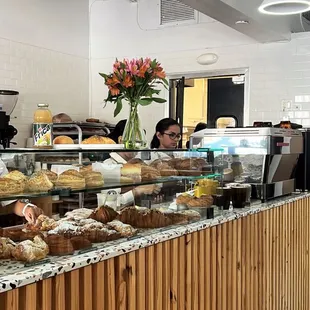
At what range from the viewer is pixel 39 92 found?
546 centimetres

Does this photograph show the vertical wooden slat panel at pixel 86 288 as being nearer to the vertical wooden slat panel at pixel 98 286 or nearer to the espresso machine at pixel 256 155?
the vertical wooden slat panel at pixel 98 286

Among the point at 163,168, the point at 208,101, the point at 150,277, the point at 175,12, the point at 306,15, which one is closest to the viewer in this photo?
the point at 150,277

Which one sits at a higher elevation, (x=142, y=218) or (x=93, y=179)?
(x=93, y=179)

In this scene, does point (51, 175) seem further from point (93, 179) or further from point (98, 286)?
point (98, 286)

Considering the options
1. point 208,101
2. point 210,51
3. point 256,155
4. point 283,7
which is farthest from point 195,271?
point 208,101

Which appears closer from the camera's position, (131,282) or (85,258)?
(85,258)

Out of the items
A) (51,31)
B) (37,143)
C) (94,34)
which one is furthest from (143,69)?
(94,34)

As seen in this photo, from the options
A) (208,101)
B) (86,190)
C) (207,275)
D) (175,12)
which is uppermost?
(175,12)

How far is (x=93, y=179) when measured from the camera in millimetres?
1858

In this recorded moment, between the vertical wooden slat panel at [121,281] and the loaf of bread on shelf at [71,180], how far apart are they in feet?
0.97

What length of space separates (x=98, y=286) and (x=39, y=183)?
39cm

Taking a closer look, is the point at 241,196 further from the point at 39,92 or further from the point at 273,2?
the point at 39,92

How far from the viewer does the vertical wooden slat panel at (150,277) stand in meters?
1.83

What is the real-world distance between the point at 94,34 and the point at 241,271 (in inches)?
173
